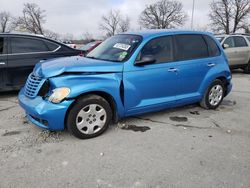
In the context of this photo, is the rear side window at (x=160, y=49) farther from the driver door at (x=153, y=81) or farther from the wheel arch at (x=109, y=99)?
the wheel arch at (x=109, y=99)

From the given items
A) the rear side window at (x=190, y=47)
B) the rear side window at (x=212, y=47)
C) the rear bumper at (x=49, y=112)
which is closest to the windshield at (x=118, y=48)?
the rear side window at (x=190, y=47)

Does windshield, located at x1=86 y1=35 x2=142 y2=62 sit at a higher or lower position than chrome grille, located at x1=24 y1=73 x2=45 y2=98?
higher

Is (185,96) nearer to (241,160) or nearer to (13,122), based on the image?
(241,160)

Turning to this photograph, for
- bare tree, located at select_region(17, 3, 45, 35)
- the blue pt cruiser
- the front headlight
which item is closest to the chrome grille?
the blue pt cruiser

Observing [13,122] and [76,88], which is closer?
[76,88]

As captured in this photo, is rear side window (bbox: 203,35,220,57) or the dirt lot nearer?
the dirt lot

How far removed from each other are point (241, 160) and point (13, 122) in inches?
150

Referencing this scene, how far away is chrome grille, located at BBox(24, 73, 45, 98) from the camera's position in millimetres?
3843

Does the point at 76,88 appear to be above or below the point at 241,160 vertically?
above

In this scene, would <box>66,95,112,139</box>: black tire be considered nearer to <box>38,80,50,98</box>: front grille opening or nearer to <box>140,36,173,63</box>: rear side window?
<box>38,80,50,98</box>: front grille opening

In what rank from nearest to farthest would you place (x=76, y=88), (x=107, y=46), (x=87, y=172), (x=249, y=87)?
(x=87, y=172)
(x=76, y=88)
(x=107, y=46)
(x=249, y=87)

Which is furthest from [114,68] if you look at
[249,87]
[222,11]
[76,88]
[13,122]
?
[222,11]

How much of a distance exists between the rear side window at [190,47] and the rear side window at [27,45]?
3.53 meters

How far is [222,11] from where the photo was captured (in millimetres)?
50250
